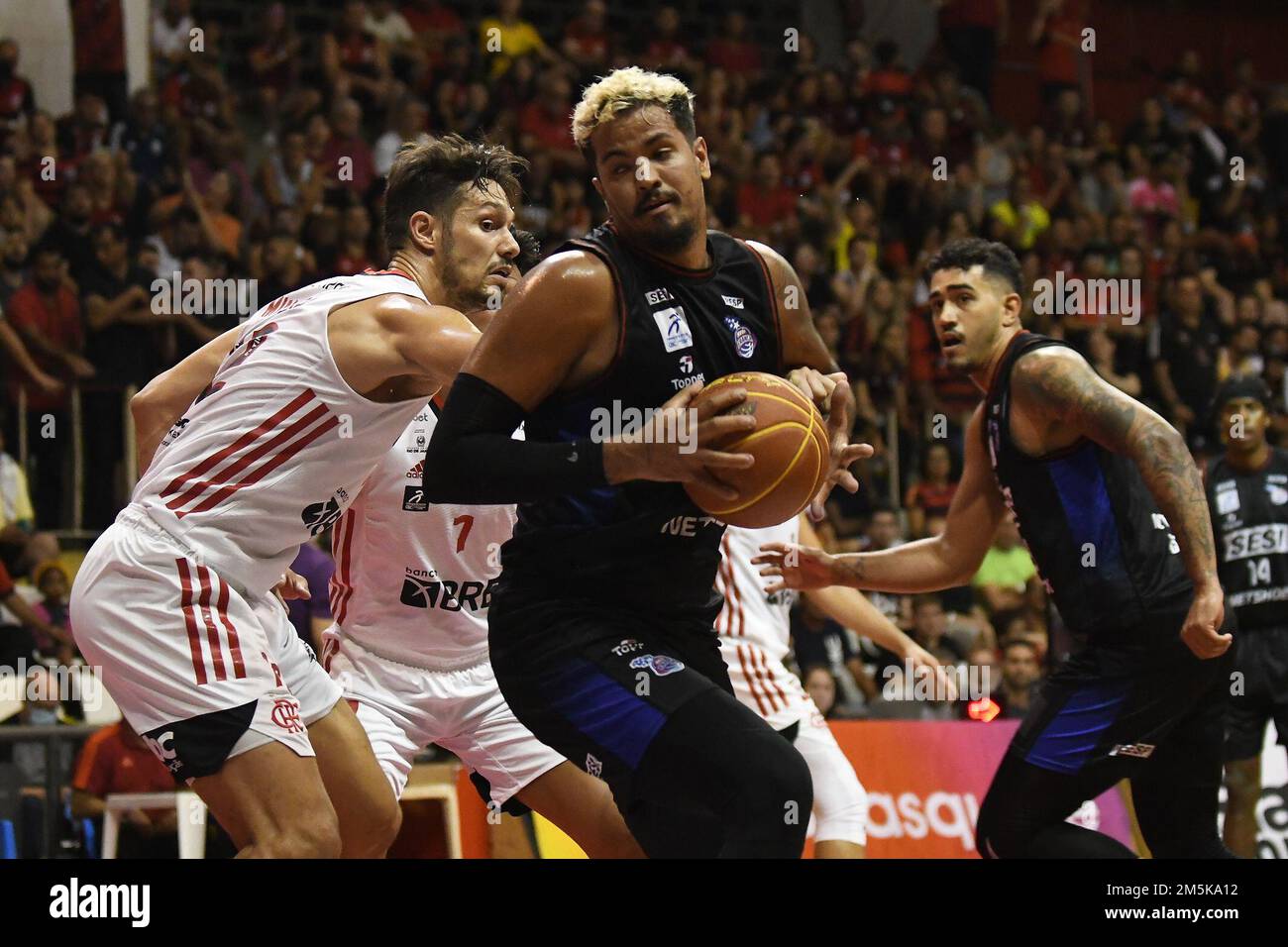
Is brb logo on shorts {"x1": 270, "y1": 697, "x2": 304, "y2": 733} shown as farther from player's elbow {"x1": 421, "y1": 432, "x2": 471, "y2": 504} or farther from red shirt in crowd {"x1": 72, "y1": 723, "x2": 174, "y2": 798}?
red shirt in crowd {"x1": 72, "y1": 723, "x2": 174, "y2": 798}

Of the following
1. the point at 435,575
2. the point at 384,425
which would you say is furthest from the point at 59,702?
the point at 384,425

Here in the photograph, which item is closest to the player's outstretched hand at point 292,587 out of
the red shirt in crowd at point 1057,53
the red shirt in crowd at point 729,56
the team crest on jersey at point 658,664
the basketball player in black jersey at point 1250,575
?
the team crest on jersey at point 658,664

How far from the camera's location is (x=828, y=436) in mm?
3906

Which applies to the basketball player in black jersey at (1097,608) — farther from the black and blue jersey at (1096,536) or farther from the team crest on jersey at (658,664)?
the team crest on jersey at (658,664)

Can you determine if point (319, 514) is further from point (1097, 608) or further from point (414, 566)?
point (1097, 608)

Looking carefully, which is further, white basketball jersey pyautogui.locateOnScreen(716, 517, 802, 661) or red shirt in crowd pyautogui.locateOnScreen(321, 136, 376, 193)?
red shirt in crowd pyautogui.locateOnScreen(321, 136, 376, 193)

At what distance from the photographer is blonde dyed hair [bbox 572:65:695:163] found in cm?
391

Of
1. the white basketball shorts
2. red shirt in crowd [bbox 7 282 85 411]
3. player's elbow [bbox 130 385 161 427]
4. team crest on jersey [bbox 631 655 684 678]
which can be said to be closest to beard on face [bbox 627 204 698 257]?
team crest on jersey [bbox 631 655 684 678]

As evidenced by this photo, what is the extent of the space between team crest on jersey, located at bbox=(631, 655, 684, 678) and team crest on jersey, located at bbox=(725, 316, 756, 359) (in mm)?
795

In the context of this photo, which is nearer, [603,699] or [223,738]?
[603,699]
